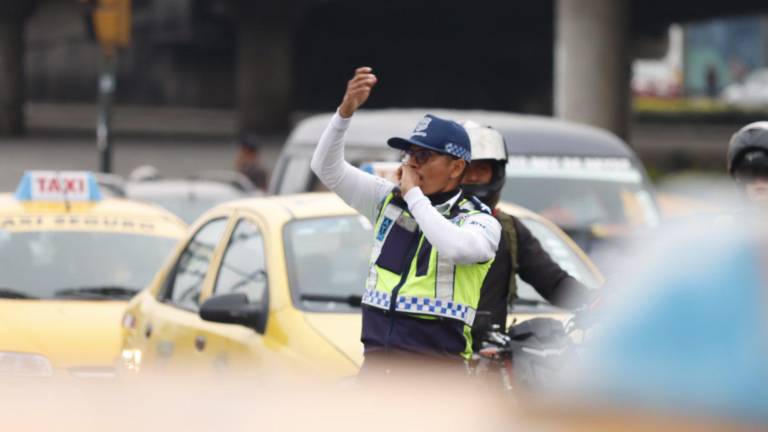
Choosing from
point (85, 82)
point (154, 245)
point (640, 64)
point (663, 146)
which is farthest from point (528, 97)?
point (154, 245)

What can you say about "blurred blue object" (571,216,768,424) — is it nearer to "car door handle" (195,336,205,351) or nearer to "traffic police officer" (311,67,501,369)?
"traffic police officer" (311,67,501,369)

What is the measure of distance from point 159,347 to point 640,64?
9515 centimetres

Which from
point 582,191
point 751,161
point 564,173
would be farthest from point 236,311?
point 564,173

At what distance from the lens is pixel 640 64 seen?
101062 millimetres

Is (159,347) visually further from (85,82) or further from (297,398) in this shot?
(85,82)

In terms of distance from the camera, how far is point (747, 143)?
5.29 meters

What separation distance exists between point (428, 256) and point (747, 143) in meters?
1.03

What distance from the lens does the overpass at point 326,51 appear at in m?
48.7

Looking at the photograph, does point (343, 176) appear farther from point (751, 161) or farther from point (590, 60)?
point (590, 60)

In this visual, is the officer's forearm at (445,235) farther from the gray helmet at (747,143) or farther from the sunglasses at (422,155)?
the gray helmet at (747,143)

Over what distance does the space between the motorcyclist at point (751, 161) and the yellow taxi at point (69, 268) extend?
4138mm

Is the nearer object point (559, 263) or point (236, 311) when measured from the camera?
point (236, 311)

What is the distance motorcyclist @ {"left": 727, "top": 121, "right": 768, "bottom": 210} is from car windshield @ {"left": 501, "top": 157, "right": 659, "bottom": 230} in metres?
6.12

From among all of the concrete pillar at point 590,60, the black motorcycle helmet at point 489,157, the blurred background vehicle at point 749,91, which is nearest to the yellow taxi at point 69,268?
the black motorcycle helmet at point 489,157
